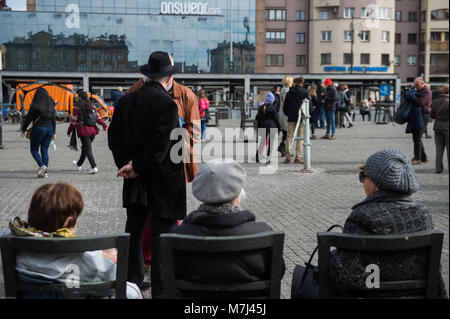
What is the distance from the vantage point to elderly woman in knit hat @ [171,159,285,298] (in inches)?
111

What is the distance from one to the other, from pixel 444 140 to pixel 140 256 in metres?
8.98

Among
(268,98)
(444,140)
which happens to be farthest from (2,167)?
(444,140)

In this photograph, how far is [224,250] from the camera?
8.97 ft

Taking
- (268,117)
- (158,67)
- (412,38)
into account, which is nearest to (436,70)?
(412,38)

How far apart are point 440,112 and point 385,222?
978 centimetres

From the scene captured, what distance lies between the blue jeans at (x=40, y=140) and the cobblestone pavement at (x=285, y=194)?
1.44 ft

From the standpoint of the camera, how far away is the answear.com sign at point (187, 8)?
8038 centimetres

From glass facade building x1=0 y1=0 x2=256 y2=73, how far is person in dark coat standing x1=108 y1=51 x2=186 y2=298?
65.9 metres

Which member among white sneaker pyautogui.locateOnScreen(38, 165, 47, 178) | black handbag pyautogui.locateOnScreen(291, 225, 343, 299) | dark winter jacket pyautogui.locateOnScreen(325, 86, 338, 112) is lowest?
white sneaker pyautogui.locateOnScreen(38, 165, 47, 178)

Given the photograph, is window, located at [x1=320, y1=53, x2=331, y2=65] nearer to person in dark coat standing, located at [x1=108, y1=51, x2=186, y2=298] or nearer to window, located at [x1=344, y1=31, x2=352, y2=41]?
window, located at [x1=344, y1=31, x2=352, y2=41]

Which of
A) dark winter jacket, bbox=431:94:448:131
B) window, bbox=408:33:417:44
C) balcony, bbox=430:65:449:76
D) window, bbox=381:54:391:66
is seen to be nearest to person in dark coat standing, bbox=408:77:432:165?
dark winter jacket, bbox=431:94:448:131

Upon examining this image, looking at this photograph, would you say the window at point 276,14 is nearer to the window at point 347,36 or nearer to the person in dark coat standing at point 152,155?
the window at point 347,36

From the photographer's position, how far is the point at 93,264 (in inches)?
115
